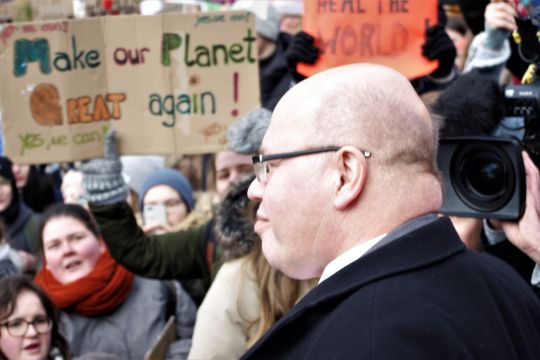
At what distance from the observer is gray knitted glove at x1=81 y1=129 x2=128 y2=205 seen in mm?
3289

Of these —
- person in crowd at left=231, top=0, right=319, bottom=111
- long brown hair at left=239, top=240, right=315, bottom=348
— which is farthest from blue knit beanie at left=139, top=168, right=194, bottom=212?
long brown hair at left=239, top=240, right=315, bottom=348

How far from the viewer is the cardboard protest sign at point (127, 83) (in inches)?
130

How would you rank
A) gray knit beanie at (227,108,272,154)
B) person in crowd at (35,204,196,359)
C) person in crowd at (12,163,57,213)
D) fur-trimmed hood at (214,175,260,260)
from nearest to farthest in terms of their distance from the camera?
fur-trimmed hood at (214,175,260,260), gray knit beanie at (227,108,272,154), person in crowd at (35,204,196,359), person in crowd at (12,163,57,213)

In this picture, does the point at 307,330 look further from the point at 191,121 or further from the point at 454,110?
the point at 191,121

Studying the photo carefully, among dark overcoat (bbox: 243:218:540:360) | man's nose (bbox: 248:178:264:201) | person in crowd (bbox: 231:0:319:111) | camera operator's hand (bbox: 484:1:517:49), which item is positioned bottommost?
person in crowd (bbox: 231:0:319:111)

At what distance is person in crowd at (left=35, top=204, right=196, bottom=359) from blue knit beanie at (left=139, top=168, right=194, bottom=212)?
0.87 m

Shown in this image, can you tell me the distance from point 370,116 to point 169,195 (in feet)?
11.0

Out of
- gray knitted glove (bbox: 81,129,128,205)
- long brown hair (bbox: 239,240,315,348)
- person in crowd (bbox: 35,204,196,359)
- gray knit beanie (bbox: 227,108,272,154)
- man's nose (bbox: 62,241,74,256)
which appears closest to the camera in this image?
long brown hair (bbox: 239,240,315,348)

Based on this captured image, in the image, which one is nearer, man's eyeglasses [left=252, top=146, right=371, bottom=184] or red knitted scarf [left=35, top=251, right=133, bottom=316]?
man's eyeglasses [left=252, top=146, right=371, bottom=184]

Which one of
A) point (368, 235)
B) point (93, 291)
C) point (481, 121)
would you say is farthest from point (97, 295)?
point (368, 235)

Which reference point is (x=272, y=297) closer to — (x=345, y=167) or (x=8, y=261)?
(x=345, y=167)

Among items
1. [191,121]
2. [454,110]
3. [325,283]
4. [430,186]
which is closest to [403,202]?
[430,186]

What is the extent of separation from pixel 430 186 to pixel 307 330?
1.05 feet

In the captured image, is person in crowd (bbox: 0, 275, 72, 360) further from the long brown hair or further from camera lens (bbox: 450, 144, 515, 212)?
camera lens (bbox: 450, 144, 515, 212)
